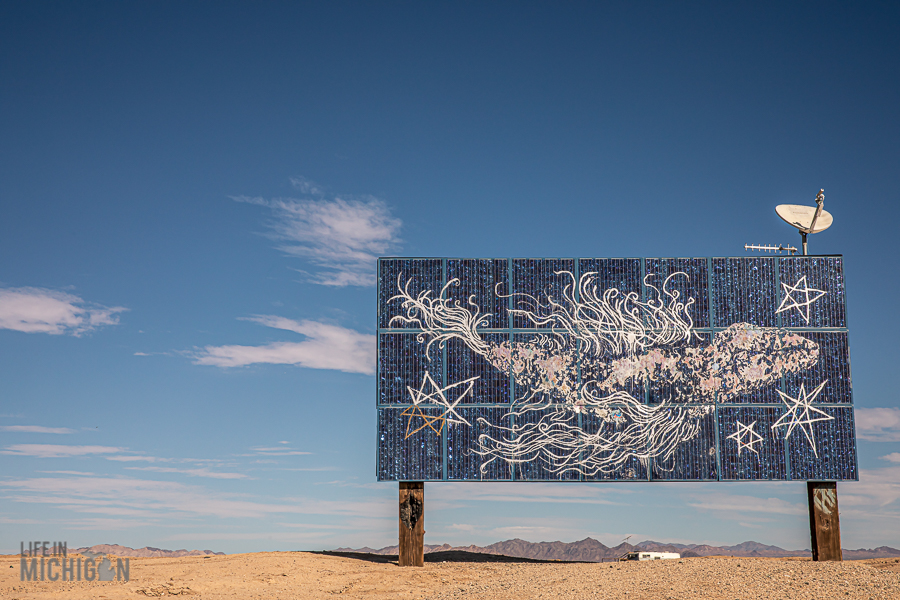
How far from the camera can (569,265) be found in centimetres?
2572

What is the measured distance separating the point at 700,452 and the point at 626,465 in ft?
7.24

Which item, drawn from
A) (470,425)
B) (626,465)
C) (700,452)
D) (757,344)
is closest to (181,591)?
(470,425)

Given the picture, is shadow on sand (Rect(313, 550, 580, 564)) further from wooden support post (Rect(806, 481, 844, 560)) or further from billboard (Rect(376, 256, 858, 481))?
wooden support post (Rect(806, 481, 844, 560))

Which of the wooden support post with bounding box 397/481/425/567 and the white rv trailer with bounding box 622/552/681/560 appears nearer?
the wooden support post with bounding box 397/481/425/567

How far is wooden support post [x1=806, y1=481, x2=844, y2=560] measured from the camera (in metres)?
24.7

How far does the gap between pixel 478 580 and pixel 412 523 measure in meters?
2.91

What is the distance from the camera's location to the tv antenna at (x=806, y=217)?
26703 mm

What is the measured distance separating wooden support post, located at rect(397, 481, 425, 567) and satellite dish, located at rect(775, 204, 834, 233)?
14219 millimetres

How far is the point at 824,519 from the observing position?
24891mm

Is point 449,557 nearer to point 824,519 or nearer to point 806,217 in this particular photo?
point 824,519

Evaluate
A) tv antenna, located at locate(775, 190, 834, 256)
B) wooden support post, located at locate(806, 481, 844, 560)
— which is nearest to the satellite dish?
tv antenna, located at locate(775, 190, 834, 256)

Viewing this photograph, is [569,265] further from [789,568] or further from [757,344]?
[789,568]

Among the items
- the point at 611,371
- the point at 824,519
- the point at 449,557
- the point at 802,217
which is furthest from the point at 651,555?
the point at 802,217

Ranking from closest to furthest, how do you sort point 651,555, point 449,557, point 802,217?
point 651,555 < point 802,217 < point 449,557
